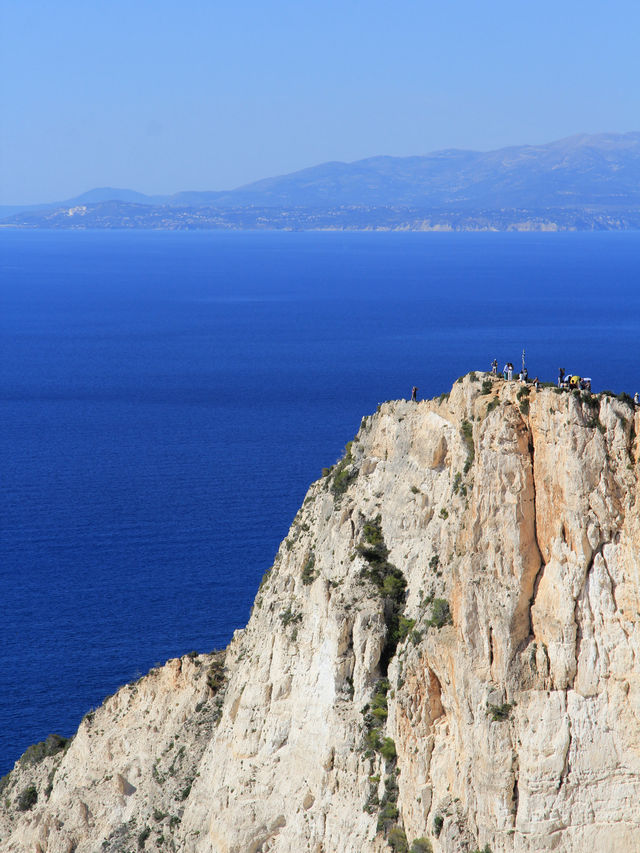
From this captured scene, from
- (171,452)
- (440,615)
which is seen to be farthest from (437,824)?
(171,452)

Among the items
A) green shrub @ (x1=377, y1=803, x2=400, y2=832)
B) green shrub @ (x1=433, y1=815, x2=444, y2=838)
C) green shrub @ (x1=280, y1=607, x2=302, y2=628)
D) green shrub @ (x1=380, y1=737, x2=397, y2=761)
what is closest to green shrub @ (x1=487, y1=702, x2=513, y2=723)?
green shrub @ (x1=433, y1=815, x2=444, y2=838)

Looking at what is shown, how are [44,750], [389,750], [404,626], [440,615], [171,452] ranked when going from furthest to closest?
[171,452], [44,750], [404,626], [389,750], [440,615]

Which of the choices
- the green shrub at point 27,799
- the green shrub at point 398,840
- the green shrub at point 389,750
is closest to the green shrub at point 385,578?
the green shrub at point 389,750

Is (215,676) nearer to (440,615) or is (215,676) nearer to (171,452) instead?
(440,615)

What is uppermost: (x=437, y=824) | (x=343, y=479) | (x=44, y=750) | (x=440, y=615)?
(x=343, y=479)

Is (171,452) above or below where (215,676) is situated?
below

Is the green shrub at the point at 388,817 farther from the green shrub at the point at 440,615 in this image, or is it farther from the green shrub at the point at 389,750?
the green shrub at the point at 440,615

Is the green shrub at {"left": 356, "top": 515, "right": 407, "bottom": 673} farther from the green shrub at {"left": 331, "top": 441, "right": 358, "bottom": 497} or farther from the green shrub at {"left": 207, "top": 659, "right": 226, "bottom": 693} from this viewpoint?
the green shrub at {"left": 207, "top": 659, "right": 226, "bottom": 693}

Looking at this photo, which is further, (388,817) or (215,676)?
(215,676)
